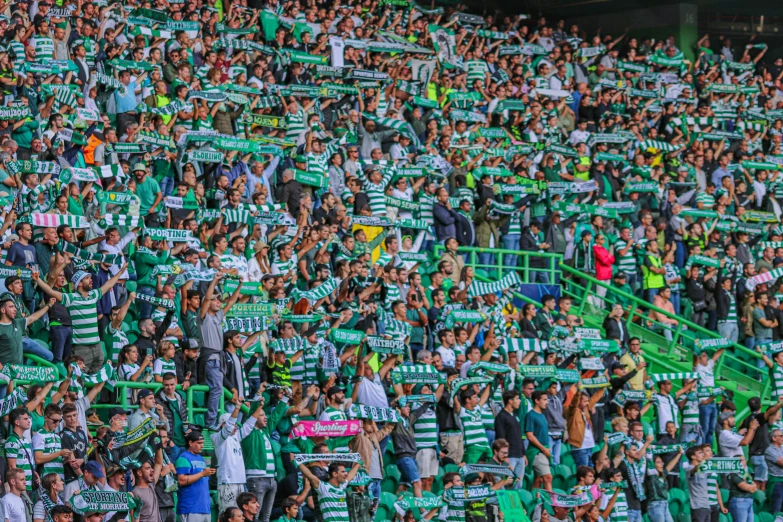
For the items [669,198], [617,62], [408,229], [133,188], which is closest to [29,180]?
[133,188]

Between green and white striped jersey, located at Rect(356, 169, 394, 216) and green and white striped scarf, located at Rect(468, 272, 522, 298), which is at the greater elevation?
green and white striped jersey, located at Rect(356, 169, 394, 216)

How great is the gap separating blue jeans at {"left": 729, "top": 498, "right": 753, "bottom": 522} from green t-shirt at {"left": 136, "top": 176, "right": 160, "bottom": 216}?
820 cm

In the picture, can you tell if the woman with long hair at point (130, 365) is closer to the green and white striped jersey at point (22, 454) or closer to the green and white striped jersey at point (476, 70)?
the green and white striped jersey at point (22, 454)

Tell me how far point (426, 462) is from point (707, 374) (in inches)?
206

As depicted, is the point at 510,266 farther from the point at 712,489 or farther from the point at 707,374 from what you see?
the point at 712,489

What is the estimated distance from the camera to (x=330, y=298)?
17891mm

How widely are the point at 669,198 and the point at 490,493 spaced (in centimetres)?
A: 962

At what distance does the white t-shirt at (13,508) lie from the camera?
12273 millimetres

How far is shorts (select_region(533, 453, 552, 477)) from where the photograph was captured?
1705 cm

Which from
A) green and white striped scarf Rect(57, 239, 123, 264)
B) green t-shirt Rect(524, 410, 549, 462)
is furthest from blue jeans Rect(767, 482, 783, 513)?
green and white striped scarf Rect(57, 239, 123, 264)

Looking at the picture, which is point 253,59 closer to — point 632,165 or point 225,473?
point 632,165

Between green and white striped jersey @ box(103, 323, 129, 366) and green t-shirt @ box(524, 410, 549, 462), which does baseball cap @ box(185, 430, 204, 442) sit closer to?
green and white striped jersey @ box(103, 323, 129, 366)

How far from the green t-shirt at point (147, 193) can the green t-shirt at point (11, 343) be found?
3.99 meters

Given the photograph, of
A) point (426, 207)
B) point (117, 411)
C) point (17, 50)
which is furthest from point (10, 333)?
point (426, 207)
